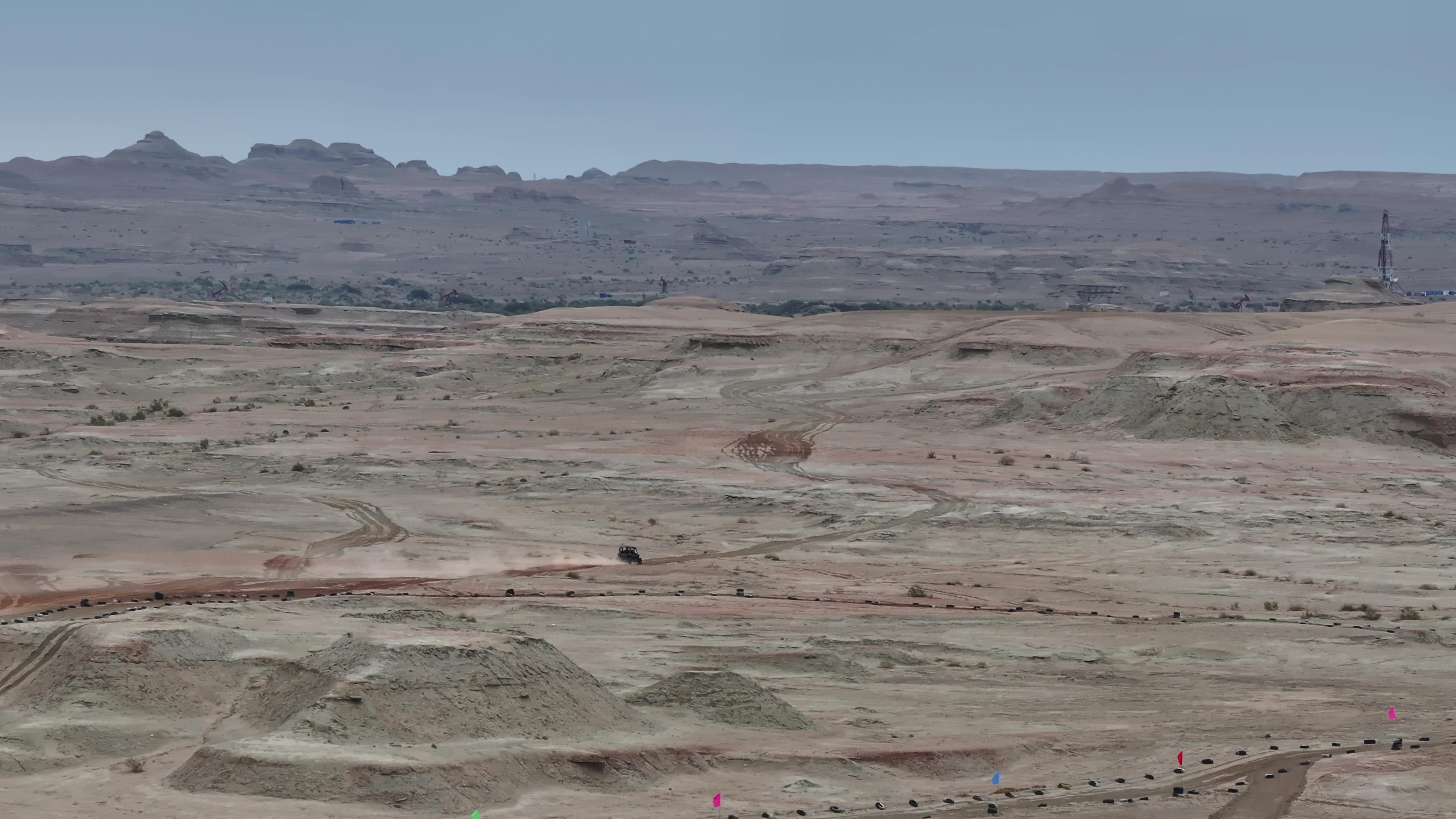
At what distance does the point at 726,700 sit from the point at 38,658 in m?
9.04

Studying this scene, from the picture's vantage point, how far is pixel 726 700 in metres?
23.8

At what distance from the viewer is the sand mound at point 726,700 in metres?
23.5

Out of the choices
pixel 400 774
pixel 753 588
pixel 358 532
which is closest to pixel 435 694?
pixel 400 774

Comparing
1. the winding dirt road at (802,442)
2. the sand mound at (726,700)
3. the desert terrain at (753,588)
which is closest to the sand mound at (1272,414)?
the desert terrain at (753,588)

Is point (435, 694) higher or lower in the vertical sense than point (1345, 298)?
higher

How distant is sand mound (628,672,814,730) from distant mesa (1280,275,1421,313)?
312ft

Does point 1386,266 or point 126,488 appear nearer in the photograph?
point 126,488

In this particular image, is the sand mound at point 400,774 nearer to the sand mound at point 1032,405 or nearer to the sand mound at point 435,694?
the sand mound at point 435,694

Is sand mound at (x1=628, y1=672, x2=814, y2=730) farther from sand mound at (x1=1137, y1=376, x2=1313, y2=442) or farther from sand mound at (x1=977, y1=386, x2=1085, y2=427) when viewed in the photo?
sand mound at (x1=977, y1=386, x2=1085, y2=427)

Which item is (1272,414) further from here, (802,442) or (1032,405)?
(802,442)

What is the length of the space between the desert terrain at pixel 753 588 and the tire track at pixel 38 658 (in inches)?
2.8

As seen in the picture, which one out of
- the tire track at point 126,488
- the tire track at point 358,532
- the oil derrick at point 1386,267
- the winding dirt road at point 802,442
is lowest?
the winding dirt road at point 802,442

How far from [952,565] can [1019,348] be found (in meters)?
45.3

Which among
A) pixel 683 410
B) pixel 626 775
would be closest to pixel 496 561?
pixel 626 775
